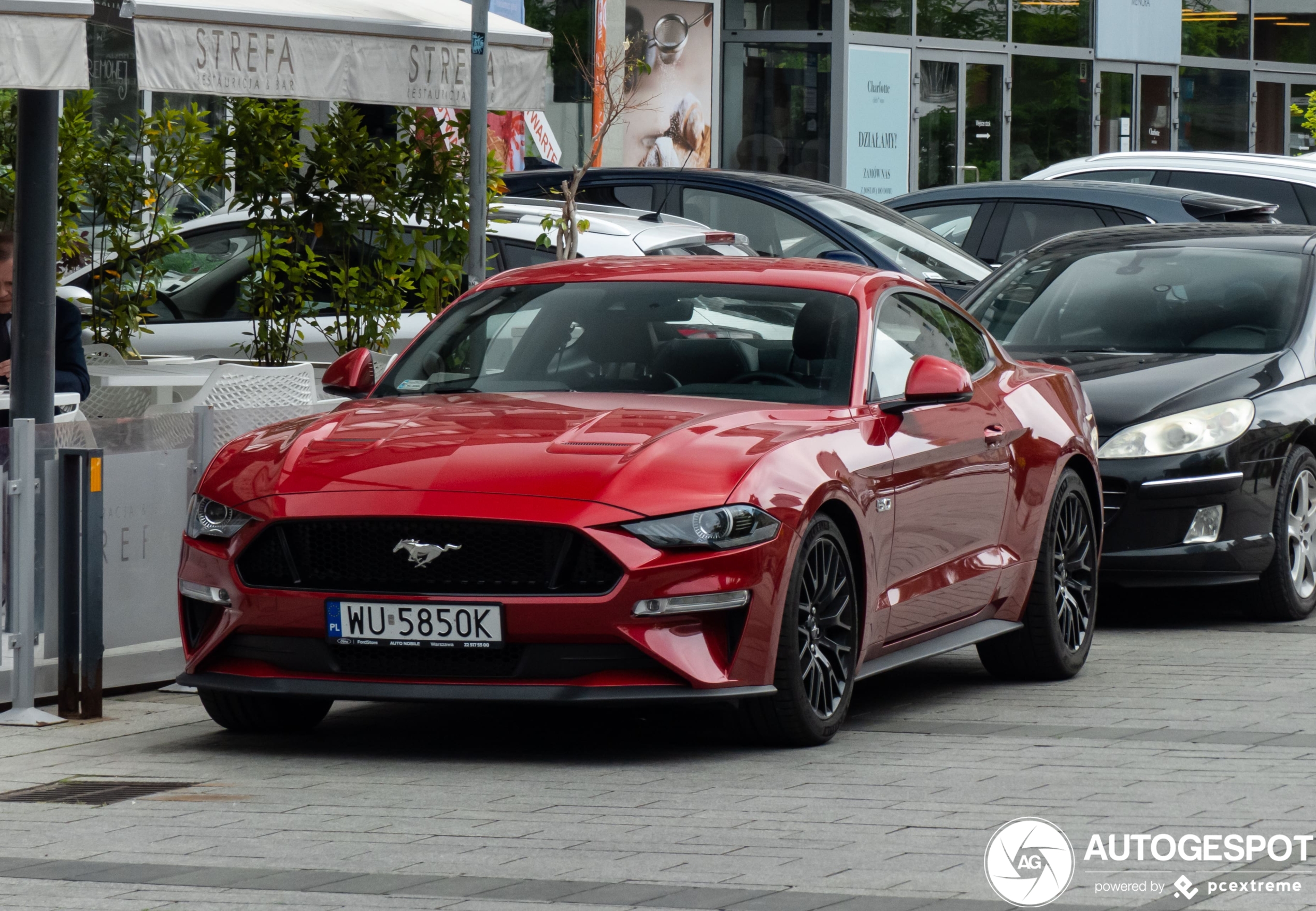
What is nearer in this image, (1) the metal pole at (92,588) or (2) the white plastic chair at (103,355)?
(1) the metal pole at (92,588)

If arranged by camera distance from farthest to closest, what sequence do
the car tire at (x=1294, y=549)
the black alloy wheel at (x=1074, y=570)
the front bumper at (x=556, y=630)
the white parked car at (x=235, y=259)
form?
the white parked car at (x=235, y=259) → the car tire at (x=1294, y=549) → the black alloy wheel at (x=1074, y=570) → the front bumper at (x=556, y=630)

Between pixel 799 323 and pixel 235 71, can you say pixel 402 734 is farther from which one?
pixel 235 71

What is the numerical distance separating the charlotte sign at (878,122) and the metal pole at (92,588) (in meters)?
21.9

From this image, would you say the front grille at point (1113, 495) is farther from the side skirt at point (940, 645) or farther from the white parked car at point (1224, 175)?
the white parked car at point (1224, 175)

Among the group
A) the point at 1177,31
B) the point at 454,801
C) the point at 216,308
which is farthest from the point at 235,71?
the point at 1177,31

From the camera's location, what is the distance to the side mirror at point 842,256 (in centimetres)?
1227

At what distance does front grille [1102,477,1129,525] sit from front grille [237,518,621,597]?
3.93m

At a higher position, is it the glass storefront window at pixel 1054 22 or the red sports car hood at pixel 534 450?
the glass storefront window at pixel 1054 22

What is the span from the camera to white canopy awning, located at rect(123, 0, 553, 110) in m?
8.86

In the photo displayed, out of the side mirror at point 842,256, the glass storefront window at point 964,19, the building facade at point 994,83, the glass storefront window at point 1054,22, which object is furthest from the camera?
the glass storefront window at point 1054,22

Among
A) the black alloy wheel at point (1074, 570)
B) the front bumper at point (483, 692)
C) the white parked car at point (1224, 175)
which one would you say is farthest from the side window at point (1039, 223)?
the front bumper at point (483, 692)

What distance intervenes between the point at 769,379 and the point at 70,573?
93.7 inches

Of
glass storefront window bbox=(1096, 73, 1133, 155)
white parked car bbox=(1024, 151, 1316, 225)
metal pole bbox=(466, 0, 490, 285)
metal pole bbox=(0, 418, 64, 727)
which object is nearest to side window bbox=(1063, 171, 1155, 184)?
white parked car bbox=(1024, 151, 1316, 225)

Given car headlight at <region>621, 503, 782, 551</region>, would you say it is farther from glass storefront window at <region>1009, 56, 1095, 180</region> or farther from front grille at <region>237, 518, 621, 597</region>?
glass storefront window at <region>1009, 56, 1095, 180</region>
